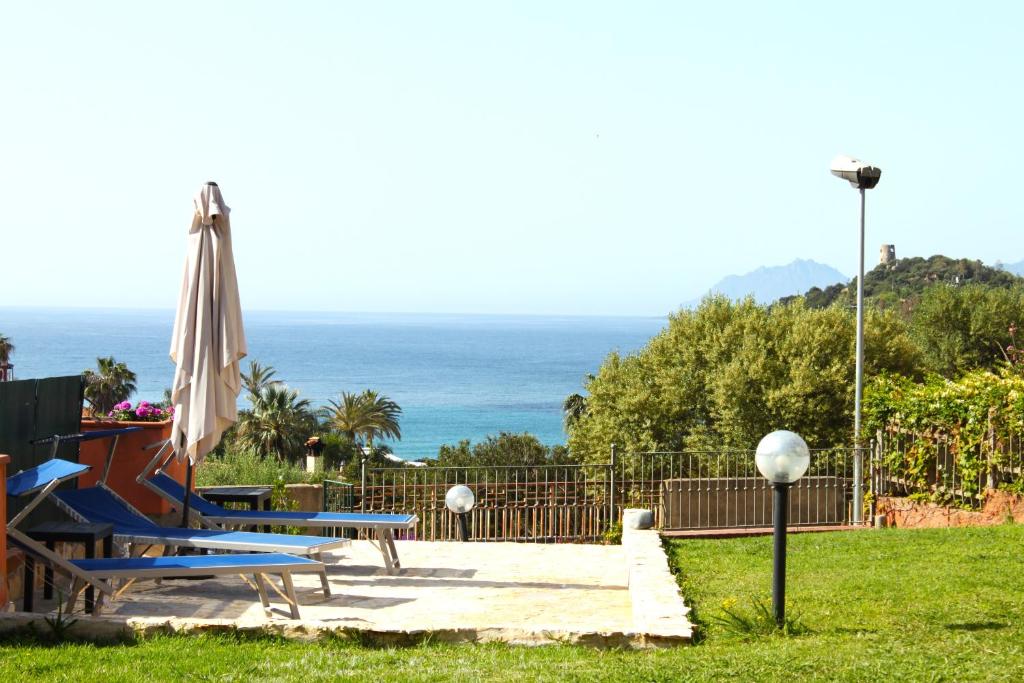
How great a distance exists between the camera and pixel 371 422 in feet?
185

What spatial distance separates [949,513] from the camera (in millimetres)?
12727

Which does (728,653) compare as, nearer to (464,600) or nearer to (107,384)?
(464,600)

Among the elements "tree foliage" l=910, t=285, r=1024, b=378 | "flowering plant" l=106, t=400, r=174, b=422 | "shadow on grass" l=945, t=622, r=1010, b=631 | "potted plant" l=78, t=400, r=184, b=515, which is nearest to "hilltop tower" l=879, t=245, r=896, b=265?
"tree foliage" l=910, t=285, r=1024, b=378

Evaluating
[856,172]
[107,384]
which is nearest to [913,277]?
[107,384]

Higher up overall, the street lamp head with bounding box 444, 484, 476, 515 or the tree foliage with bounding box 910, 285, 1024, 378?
the tree foliage with bounding box 910, 285, 1024, 378

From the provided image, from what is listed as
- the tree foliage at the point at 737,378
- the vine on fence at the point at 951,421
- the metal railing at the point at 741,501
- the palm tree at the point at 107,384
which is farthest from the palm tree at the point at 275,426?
the vine on fence at the point at 951,421

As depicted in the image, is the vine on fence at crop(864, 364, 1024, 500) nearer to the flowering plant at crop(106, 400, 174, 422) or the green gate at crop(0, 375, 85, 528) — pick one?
the flowering plant at crop(106, 400, 174, 422)

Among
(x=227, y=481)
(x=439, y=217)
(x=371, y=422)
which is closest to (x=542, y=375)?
(x=439, y=217)

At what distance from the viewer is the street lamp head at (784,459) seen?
639cm

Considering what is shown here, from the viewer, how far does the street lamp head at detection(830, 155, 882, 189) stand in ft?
43.7

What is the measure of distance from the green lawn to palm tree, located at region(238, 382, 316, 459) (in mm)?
42503

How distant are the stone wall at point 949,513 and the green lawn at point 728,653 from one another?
4.63 meters

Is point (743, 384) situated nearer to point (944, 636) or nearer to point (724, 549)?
point (724, 549)

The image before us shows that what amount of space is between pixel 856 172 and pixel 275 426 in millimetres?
38764
